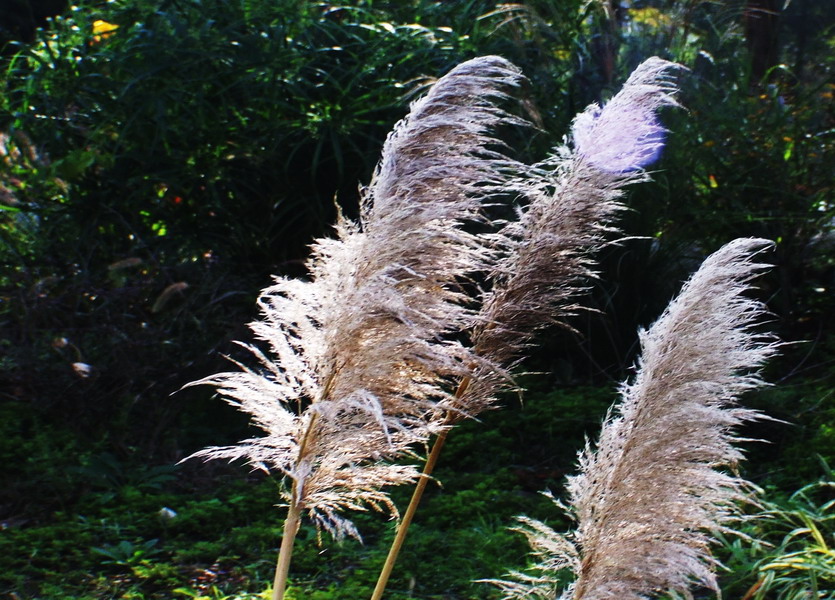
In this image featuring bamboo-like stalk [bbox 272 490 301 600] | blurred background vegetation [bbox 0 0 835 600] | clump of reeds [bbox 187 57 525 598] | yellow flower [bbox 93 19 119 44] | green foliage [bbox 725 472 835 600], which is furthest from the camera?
yellow flower [bbox 93 19 119 44]

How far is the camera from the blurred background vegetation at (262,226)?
5016 millimetres

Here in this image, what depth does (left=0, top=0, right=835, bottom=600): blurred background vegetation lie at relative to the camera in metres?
5.02

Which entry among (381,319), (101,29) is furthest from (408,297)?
(101,29)

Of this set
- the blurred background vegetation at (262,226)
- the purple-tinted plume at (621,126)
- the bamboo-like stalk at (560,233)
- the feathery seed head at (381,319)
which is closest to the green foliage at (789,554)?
the blurred background vegetation at (262,226)

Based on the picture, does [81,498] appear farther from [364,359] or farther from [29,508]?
[364,359]

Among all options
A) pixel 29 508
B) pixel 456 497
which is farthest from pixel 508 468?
pixel 29 508

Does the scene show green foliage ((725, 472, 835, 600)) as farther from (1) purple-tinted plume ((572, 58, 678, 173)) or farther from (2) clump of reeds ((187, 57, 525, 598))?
(2) clump of reeds ((187, 57, 525, 598))

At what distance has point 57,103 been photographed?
657cm

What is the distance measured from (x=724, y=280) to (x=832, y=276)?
4829mm

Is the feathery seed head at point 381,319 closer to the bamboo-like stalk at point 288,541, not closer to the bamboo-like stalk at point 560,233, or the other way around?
the bamboo-like stalk at point 288,541

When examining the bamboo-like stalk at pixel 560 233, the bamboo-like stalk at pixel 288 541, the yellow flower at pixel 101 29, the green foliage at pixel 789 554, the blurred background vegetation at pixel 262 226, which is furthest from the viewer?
the yellow flower at pixel 101 29

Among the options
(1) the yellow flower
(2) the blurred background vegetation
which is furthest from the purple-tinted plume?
(1) the yellow flower

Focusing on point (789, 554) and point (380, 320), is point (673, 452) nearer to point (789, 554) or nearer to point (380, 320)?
point (380, 320)

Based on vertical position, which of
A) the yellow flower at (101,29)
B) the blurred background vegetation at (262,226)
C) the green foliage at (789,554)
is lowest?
the green foliage at (789,554)
